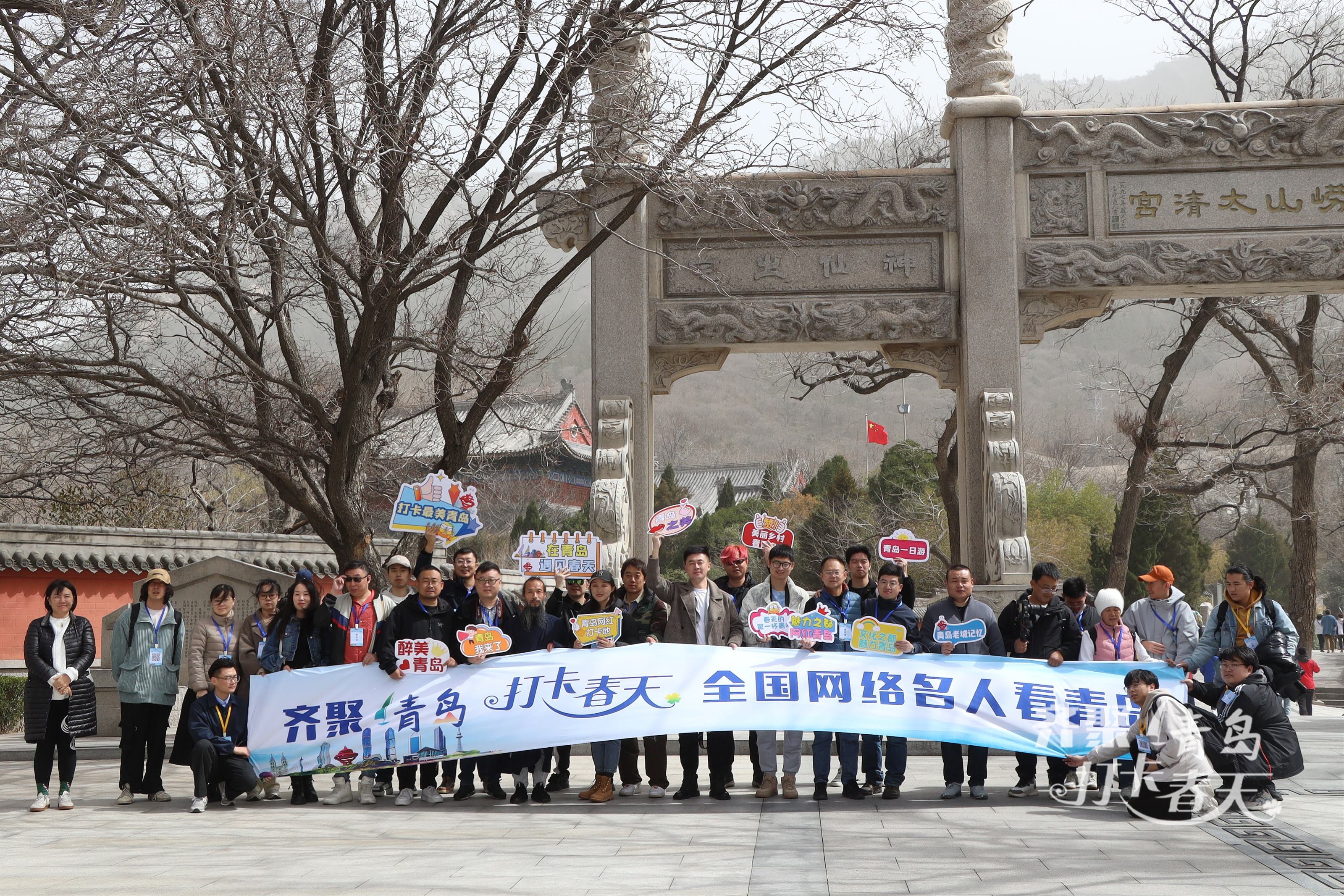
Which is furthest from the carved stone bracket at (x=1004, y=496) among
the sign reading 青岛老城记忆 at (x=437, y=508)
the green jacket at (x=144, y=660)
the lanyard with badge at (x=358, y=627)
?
the green jacket at (x=144, y=660)

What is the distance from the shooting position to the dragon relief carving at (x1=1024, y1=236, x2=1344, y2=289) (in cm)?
1050

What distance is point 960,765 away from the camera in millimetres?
7031

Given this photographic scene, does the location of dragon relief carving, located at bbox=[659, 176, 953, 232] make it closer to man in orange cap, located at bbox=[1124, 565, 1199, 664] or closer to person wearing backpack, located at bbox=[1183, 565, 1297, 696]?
man in orange cap, located at bbox=[1124, 565, 1199, 664]

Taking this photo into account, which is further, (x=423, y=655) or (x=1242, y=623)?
(x=1242, y=623)

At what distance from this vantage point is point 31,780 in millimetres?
8492

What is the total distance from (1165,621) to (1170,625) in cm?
4

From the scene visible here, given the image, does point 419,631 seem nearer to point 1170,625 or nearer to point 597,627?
point 597,627

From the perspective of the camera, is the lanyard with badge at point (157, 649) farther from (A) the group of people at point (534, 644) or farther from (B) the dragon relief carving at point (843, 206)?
(B) the dragon relief carving at point (843, 206)

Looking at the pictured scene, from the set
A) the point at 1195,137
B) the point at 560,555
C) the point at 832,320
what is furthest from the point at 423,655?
the point at 1195,137

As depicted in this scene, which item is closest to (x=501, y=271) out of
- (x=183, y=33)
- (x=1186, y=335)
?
(x=183, y=33)

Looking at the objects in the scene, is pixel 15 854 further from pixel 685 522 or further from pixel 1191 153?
pixel 1191 153

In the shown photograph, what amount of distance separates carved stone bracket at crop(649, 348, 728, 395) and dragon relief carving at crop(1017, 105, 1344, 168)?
3.34m

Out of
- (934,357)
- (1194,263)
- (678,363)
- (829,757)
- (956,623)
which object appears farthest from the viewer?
(678,363)

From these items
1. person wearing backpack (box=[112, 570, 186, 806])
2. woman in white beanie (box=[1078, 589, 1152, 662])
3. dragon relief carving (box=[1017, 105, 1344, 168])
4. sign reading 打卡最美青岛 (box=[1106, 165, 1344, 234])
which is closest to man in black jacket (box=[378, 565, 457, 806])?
person wearing backpack (box=[112, 570, 186, 806])
